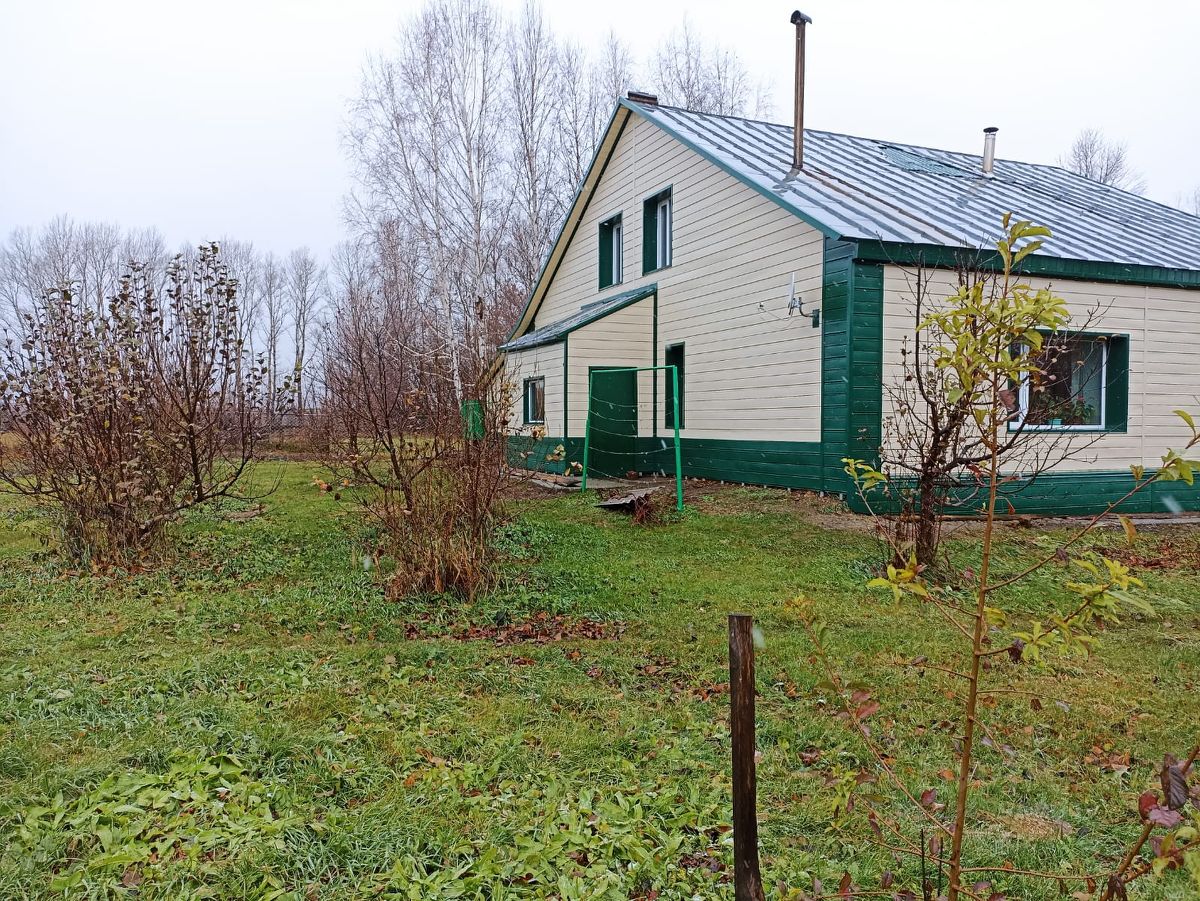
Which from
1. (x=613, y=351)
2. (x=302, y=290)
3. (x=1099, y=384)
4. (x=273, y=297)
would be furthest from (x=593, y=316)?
(x=302, y=290)

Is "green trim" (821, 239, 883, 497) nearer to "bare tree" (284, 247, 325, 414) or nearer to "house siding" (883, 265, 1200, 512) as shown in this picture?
"house siding" (883, 265, 1200, 512)

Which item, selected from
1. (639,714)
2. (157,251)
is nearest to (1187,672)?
(639,714)

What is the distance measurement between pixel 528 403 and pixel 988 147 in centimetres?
947

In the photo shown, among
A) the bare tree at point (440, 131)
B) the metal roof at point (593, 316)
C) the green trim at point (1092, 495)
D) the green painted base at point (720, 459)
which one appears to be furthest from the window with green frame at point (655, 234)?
the bare tree at point (440, 131)

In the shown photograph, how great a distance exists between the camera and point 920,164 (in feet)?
41.9

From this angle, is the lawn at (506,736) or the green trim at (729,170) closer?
the lawn at (506,736)

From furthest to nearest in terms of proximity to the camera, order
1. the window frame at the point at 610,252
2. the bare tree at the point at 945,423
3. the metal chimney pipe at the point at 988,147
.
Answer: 1. the window frame at the point at 610,252
2. the metal chimney pipe at the point at 988,147
3. the bare tree at the point at 945,423

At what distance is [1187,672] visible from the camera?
14.2 feet

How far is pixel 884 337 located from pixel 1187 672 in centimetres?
520

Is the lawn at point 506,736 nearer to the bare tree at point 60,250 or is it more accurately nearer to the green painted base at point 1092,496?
the green painted base at point 1092,496

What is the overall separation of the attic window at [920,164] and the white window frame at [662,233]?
149 inches

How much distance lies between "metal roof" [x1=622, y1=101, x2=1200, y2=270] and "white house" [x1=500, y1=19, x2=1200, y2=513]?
0.17 ft

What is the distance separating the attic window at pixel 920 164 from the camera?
40.6 ft

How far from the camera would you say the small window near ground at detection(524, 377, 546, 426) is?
566 inches
